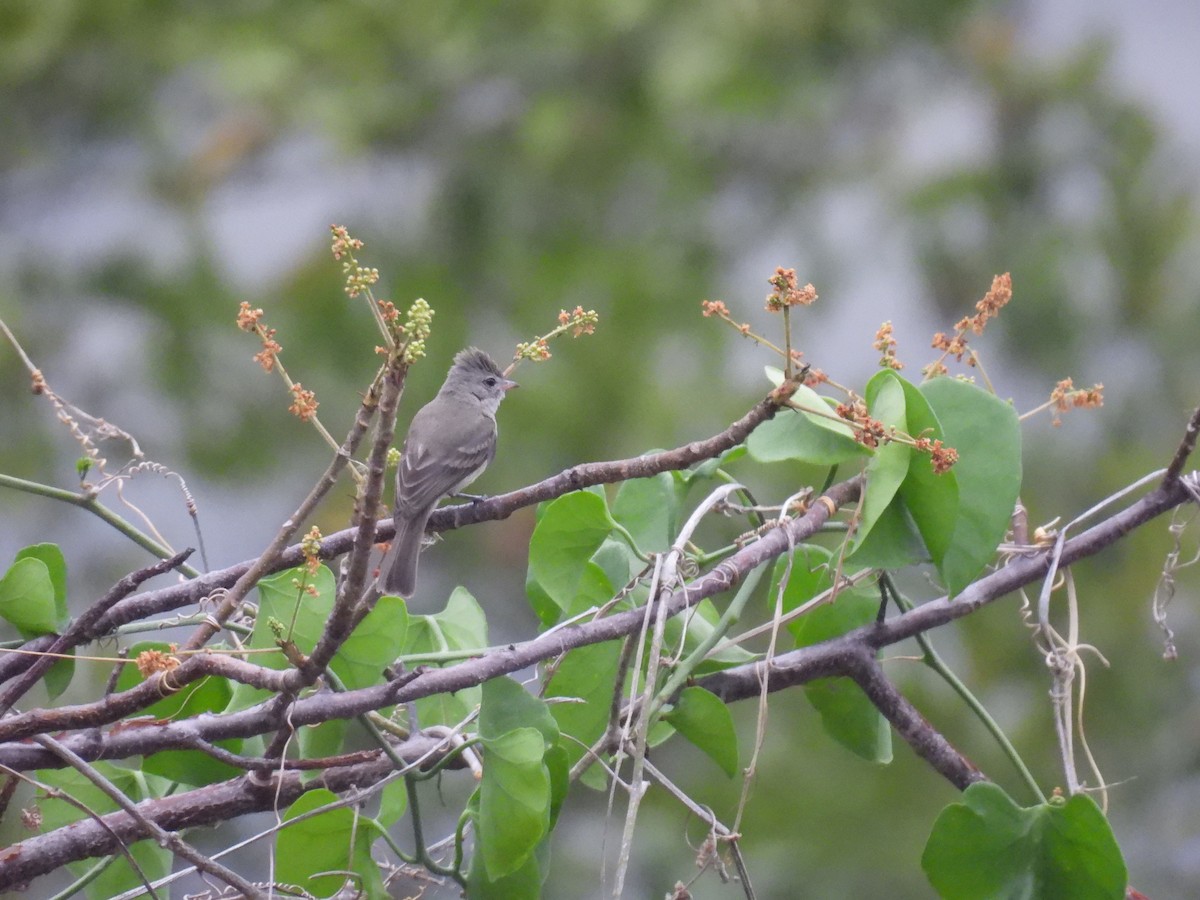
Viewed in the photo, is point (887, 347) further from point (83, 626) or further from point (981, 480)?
point (83, 626)

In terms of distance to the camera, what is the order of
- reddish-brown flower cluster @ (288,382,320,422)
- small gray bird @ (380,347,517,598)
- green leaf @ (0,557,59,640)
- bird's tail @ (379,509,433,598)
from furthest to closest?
small gray bird @ (380,347,517,598), bird's tail @ (379,509,433,598), green leaf @ (0,557,59,640), reddish-brown flower cluster @ (288,382,320,422)

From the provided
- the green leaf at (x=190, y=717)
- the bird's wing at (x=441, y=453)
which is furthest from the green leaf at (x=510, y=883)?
the bird's wing at (x=441, y=453)

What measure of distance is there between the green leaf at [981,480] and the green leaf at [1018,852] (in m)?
0.28

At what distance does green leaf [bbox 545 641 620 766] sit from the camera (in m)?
1.73

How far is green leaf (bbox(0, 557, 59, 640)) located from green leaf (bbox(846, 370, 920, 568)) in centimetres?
100

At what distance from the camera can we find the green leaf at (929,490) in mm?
1611

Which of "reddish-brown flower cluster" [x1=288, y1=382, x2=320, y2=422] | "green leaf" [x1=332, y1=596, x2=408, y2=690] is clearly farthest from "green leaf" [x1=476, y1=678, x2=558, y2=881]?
"reddish-brown flower cluster" [x1=288, y1=382, x2=320, y2=422]

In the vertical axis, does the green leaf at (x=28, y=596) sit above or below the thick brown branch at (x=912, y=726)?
below

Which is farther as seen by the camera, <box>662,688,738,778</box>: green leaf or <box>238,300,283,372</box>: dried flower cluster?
<box>662,688,738,778</box>: green leaf

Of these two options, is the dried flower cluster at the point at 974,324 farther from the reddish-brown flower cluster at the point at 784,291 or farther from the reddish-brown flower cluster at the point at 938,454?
the reddish-brown flower cluster at the point at 784,291

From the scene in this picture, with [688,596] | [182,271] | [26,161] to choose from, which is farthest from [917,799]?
[26,161]

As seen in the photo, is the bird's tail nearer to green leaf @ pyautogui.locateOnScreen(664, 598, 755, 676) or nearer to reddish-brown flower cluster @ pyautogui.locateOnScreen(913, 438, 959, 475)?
green leaf @ pyautogui.locateOnScreen(664, 598, 755, 676)

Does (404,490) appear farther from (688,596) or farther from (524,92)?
(524,92)

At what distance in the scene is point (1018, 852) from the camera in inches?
63.4
